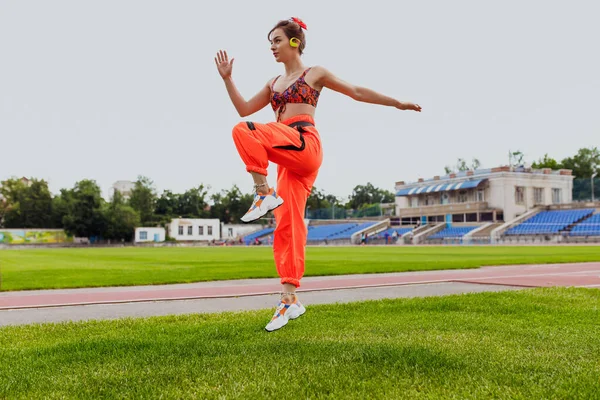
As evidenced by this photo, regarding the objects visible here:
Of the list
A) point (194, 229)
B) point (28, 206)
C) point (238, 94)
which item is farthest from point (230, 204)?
point (238, 94)

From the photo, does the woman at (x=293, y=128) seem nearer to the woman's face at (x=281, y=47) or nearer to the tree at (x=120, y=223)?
the woman's face at (x=281, y=47)

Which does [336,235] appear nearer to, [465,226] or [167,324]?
[465,226]

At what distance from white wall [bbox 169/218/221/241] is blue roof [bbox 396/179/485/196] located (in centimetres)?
2960

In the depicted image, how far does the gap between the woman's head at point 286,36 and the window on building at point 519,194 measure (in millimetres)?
72533

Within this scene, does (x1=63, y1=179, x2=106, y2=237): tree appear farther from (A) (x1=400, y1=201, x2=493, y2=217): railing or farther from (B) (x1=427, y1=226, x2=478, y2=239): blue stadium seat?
(B) (x1=427, y1=226, x2=478, y2=239): blue stadium seat

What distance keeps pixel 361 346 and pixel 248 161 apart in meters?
1.65

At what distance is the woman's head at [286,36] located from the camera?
5.28 meters

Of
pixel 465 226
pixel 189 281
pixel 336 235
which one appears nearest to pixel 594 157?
pixel 465 226

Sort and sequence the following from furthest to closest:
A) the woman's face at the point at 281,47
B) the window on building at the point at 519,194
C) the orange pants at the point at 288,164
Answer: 1. the window on building at the point at 519,194
2. the woman's face at the point at 281,47
3. the orange pants at the point at 288,164

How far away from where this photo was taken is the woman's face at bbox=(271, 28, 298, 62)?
5273mm

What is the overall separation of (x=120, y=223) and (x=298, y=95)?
95125 mm

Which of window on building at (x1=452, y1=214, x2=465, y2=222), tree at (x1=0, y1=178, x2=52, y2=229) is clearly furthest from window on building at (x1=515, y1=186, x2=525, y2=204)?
tree at (x1=0, y1=178, x2=52, y2=229)

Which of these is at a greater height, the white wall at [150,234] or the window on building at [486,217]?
the window on building at [486,217]

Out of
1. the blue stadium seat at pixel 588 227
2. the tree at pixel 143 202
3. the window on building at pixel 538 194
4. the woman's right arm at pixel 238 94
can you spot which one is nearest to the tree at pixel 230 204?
the tree at pixel 143 202
